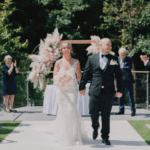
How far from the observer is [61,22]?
14883 mm

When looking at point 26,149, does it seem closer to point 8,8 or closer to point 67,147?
point 67,147

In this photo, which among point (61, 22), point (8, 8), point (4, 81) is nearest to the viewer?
point (4, 81)

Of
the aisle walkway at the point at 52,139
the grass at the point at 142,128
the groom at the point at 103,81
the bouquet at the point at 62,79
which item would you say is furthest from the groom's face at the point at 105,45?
the grass at the point at 142,128

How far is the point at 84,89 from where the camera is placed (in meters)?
5.02

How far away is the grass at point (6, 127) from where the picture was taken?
5.76m

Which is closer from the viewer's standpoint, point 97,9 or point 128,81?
point 128,81

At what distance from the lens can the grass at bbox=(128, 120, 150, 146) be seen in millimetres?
5628

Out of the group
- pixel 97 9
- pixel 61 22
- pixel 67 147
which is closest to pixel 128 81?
pixel 67 147

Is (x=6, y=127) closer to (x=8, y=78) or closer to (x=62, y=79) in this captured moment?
(x=62, y=79)

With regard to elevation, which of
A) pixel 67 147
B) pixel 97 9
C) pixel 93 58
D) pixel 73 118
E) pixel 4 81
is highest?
pixel 97 9

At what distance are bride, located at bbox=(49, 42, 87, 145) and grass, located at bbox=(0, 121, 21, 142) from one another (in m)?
1.30

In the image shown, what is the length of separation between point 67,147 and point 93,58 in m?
1.71

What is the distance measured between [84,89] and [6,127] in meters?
2.67

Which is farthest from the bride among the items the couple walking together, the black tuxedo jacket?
the black tuxedo jacket
